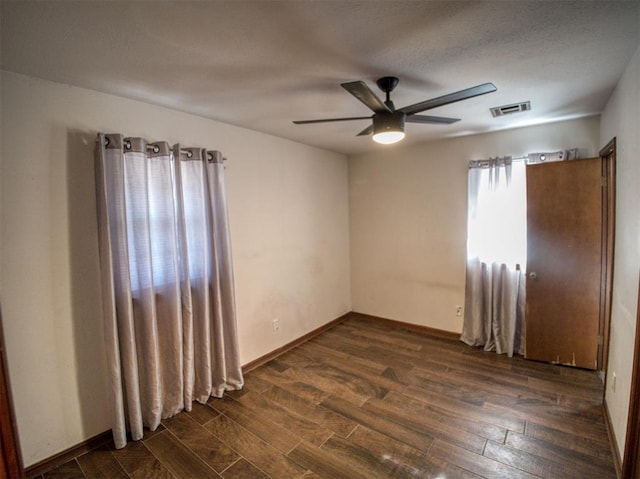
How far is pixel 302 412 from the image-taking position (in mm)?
2350

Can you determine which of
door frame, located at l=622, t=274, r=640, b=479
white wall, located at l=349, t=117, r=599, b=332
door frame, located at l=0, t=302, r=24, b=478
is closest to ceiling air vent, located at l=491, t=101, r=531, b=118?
white wall, located at l=349, t=117, r=599, b=332

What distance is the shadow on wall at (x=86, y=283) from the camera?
1937 millimetres

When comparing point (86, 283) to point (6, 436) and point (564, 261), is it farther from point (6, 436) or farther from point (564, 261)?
point (564, 261)

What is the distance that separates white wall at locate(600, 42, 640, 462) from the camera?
168cm

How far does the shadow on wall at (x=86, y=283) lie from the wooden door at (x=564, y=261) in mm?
3755

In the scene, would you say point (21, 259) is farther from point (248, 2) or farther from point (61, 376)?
point (248, 2)

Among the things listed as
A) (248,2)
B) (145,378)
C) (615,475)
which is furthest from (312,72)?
(615,475)

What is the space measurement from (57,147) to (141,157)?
1.49 ft

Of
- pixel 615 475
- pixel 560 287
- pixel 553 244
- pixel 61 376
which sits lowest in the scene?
pixel 615 475

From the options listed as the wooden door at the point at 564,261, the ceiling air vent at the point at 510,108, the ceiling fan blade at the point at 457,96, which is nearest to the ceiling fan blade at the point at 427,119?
the ceiling fan blade at the point at 457,96

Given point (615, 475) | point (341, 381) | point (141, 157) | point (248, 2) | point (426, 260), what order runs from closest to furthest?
point (248, 2)
point (615, 475)
point (141, 157)
point (341, 381)
point (426, 260)

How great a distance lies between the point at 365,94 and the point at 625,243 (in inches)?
76.6

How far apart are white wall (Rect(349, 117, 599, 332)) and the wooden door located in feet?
1.35

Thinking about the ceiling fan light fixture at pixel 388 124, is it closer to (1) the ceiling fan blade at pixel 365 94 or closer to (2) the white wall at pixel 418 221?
(1) the ceiling fan blade at pixel 365 94
